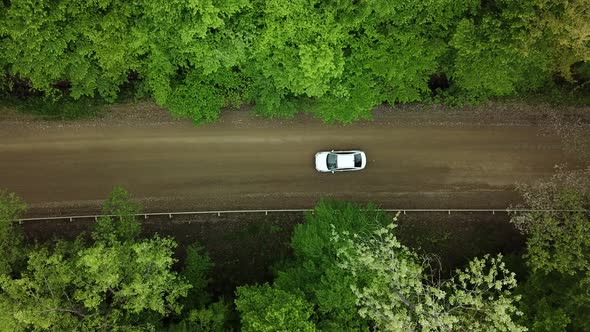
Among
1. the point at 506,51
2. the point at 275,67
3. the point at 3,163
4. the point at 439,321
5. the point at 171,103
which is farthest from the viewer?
the point at 3,163

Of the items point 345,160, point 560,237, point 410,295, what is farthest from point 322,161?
point 560,237

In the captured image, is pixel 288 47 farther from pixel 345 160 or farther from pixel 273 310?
pixel 273 310

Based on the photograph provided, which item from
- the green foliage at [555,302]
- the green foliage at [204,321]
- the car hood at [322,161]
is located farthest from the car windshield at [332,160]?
the green foliage at [555,302]

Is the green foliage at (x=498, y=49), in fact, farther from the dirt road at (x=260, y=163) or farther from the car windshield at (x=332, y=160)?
the car windshield at (x=332, y=160)

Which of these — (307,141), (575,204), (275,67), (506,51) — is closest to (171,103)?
(275,67)

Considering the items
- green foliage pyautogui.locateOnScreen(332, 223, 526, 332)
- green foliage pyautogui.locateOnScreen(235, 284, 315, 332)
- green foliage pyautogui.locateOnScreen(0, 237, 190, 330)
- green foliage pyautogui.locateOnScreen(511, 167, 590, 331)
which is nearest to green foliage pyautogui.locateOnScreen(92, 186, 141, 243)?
green foliage pyautogui.locateOnScreen(0, 237, 190, 330)

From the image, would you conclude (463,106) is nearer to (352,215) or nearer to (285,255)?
(352,215)
